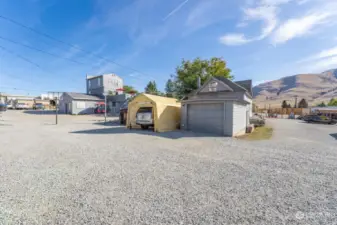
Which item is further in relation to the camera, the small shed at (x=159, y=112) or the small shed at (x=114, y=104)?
the small shed at (x=114, y=104)

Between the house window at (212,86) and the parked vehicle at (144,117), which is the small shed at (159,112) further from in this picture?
the house window at (212,86)

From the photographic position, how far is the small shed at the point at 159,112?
10.4 m

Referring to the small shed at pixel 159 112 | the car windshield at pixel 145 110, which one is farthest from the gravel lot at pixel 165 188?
the car windshield at pixel 145 110

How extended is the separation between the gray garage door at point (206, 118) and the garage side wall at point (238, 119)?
29.2 inches

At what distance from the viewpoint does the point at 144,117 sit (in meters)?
10.8

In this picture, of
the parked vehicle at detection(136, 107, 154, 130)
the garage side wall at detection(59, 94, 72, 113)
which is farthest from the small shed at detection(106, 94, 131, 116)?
the parked vehicle at detection(136, 107, 154, 130)

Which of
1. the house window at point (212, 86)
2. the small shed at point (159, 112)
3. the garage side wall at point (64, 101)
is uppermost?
the house window at point (212, 86)

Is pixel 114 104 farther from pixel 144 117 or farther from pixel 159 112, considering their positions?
pixel 159 112

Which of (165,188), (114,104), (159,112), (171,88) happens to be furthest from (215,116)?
(114,104)

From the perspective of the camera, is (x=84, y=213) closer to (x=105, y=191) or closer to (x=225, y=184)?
(x=105, y=191)

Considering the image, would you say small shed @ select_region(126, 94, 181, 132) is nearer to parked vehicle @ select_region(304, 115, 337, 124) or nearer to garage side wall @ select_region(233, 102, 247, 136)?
garage side wall @ select_region(233, 102, 247, 136)

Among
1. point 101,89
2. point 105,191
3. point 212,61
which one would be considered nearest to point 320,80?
point 212,61

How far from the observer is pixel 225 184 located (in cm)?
318

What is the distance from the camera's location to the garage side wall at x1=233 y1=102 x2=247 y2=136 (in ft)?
30.3
